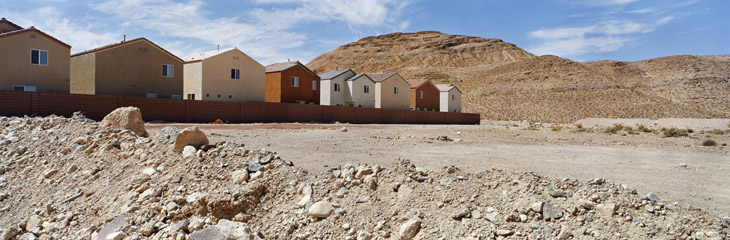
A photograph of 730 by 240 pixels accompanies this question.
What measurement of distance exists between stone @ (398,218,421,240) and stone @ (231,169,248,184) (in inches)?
118

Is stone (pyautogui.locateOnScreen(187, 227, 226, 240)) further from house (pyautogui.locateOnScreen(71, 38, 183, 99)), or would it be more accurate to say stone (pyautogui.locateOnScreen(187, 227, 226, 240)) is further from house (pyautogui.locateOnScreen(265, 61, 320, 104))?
house (pyautogui.locateOnScreen(265, 61, 320, 104))

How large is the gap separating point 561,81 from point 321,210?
8349 centimetres

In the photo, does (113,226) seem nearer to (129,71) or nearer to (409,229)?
(409,229)

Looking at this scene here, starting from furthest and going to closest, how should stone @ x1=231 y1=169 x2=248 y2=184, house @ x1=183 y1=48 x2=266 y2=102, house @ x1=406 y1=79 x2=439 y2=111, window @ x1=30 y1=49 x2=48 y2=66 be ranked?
house @ x1=406 y1=79 x2=439 y2=111 < house @ x1=183 y1=48 x2=266 y2=102 < window @ x1=30 y1=49 x2=48 y2=66 < stone @ x1=231 y1=169 x2=248 y2=184

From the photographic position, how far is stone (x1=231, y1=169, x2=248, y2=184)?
764 cm

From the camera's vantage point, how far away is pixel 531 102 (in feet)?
241

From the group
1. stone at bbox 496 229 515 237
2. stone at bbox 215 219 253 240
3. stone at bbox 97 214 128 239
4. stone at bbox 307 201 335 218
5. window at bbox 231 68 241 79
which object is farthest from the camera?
window at bbox 231 68 241 79

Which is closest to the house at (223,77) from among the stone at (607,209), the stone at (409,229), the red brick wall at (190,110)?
the red brick wall at (190,110)

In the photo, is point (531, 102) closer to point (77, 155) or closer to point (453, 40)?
point (453, 40)

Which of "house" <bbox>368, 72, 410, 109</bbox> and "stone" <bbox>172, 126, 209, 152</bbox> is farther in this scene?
"house" <bbox>368, 72, 410, 109</bbox>

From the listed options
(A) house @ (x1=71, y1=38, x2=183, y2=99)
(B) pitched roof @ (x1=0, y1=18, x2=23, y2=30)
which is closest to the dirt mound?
(A) house @ (x1=71, y1=38, x2=183, y2=99)

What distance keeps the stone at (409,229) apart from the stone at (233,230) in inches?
81.4

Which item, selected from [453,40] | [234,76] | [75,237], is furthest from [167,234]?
[453,40]

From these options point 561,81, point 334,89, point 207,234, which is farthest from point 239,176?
point 561,81
